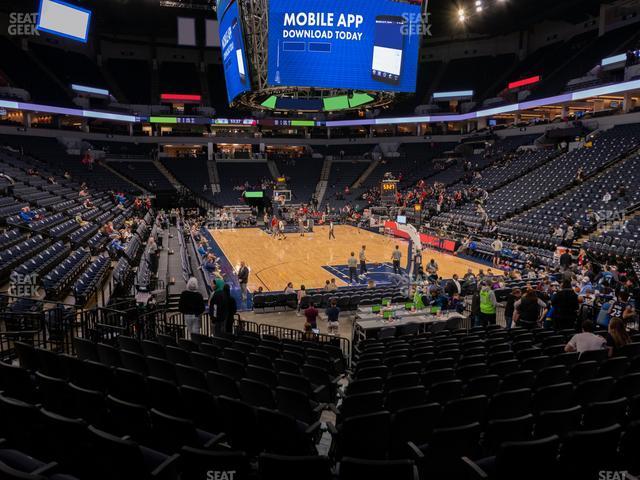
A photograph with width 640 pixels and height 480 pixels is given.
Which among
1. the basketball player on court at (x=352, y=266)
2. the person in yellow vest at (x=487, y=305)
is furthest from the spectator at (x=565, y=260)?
the person in yellow vest at (x=487, y=305)

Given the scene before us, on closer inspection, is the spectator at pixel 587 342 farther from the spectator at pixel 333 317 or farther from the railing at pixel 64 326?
the spectator at pixel 333 317

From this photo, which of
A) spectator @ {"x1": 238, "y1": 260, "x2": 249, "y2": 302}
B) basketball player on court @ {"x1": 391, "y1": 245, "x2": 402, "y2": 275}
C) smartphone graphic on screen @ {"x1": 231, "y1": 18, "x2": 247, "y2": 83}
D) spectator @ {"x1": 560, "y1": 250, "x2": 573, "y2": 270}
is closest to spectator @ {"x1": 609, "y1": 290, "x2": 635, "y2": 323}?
spectator @ {"x1": 560, "y1": 250, "x2": 573, "y2": 270}

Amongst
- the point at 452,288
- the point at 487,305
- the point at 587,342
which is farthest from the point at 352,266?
the point at 587,342

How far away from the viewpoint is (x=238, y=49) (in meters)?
16.5

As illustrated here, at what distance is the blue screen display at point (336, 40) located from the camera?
48.9 feet

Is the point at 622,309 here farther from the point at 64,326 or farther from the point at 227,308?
the point at 64,326

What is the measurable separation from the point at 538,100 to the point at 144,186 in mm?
36789

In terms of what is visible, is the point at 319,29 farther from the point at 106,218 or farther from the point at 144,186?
the point at 144,186

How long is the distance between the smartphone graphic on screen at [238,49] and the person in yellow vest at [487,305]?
36.4 ft

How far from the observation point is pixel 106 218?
2484cm

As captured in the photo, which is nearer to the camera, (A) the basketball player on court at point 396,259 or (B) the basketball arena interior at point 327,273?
(B) the basketball arena interior at point 327,273

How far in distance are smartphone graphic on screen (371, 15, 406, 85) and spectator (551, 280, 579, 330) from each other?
9.79m

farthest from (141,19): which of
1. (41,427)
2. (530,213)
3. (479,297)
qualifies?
(41,427)

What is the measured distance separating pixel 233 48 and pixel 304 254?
11812mm
